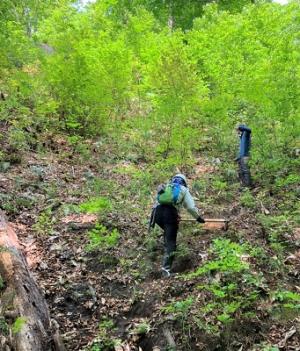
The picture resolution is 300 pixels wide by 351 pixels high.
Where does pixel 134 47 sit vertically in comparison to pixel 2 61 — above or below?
above

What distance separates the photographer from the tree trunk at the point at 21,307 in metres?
5.10

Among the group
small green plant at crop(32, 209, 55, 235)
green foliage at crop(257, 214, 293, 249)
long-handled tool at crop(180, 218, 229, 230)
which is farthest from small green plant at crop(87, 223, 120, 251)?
green foliage at crop(257, 214, 293, 249)

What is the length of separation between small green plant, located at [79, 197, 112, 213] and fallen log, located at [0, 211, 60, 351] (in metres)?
2.01

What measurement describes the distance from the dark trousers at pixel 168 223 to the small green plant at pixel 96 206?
6.21 ft

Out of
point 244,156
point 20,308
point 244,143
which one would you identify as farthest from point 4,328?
point 244,143

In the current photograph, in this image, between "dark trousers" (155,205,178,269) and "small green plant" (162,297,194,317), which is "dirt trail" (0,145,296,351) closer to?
"small green plant" (162,297,194,317)

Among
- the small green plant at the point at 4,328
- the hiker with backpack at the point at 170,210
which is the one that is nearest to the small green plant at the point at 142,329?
the hiker with backpack at the point at 170,210

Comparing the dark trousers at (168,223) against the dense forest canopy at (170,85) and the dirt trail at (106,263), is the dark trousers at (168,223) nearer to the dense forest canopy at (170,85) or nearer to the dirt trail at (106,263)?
the dirt trail at (106,263)

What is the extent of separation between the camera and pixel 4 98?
1439 centimetres

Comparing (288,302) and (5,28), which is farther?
(5,28)

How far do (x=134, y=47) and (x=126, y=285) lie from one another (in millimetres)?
13194

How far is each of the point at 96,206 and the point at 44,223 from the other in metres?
1.24

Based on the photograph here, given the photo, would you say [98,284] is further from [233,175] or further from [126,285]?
[233,175]

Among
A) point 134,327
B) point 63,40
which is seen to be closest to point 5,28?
point 63,40
